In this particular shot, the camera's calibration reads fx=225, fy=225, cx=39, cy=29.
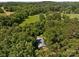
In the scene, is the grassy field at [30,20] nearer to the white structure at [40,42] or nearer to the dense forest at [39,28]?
the dense forest at [39,28]

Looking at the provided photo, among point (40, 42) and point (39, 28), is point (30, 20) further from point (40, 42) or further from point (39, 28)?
point (40, 42)

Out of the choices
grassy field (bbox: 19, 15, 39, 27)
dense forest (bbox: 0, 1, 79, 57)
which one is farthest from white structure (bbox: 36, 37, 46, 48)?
grassy field (bbox: 19, 15, 39, 27)

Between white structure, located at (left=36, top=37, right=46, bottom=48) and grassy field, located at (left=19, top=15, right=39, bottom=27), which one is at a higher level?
grassy field, located at (left=19, top=15, right=39, bottom=27)

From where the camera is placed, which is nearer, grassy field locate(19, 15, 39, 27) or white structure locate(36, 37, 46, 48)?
white structure locate(36, 37, 46, 48)

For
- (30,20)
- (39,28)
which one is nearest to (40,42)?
(39,28)

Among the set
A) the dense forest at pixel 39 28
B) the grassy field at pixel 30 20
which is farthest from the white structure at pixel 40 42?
the grassy field at pixel 30 20

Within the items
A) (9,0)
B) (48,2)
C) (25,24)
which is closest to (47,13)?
(48,2)

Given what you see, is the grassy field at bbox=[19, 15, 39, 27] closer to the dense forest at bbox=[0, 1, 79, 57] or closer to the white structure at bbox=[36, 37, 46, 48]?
the dense forest at bbox=[0, 1, 79, 57]

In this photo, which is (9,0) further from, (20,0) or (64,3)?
(64,3)
